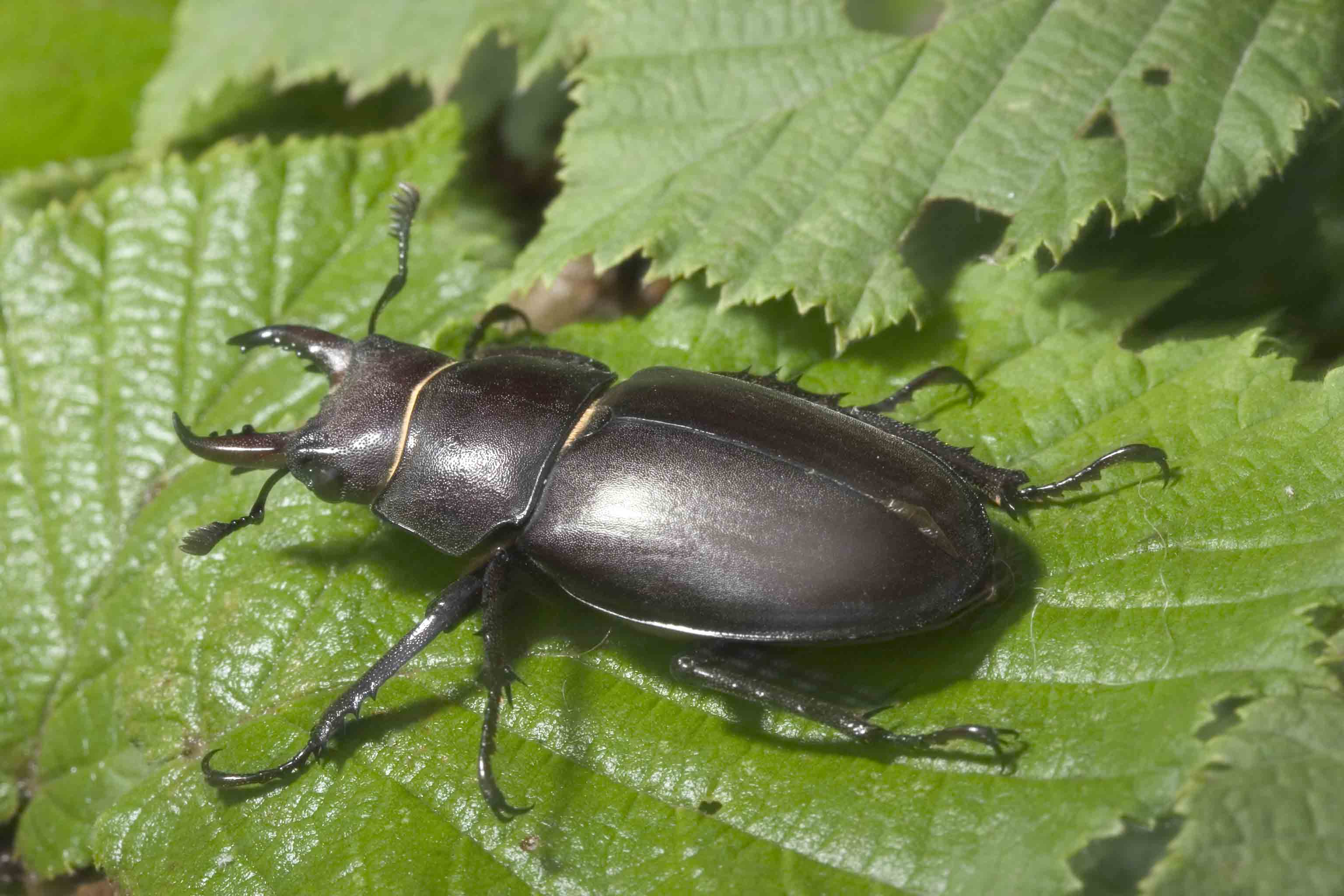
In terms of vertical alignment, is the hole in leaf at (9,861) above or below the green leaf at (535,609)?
below

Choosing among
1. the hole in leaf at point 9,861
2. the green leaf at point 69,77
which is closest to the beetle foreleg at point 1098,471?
the hole in leaf at point 9,861

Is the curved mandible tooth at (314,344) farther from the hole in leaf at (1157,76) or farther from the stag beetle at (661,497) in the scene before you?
the hole in leaf at (1157,76)

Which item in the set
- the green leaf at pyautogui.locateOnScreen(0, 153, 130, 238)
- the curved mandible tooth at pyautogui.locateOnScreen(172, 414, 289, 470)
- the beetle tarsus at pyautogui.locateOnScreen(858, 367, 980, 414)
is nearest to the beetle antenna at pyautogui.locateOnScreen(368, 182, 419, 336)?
the curved mandible tooth at pyautogui.locateOnScreen(172, 414, 289, 470)

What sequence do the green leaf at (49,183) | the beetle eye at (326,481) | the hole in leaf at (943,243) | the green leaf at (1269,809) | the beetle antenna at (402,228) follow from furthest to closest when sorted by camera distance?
the green leaf at (49,183)
the beetle antenna at (402,228)
the hole in leaf at (943,243)
the beetle eye at (326,481)
the green leaf at (1269,809)

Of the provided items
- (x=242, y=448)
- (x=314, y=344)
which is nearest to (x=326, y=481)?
(x=242, y=448)

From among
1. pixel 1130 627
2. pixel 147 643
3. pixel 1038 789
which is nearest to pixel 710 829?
pixel 1038 789

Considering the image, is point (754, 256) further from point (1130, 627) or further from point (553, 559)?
point (1130, 627)

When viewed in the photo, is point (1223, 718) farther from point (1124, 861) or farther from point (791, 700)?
point (791, 700)

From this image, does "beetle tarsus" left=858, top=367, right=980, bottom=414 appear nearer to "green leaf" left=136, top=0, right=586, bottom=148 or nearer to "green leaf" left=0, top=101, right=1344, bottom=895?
"green leaf" left=0, top=101, right=1344, bottom=895
